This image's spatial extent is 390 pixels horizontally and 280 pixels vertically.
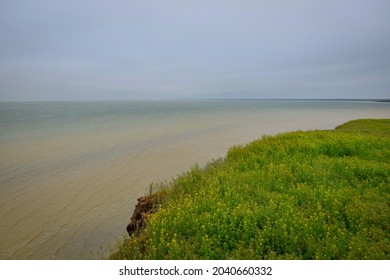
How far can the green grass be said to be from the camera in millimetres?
5453

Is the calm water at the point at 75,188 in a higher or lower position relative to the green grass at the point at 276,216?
lower

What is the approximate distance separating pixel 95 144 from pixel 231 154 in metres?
17.2

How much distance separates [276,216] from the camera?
21.6ft

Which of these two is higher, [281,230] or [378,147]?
[378,147]

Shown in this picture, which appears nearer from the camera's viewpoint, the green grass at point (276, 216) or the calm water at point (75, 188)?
the green grass at point (276, 216)

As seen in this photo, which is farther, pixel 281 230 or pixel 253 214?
pixel 253 214

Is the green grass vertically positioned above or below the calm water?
above

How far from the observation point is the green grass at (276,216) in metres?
5.45

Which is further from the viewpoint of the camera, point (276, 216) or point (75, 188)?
point (75, 188)

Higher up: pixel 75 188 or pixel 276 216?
pixel 276 216

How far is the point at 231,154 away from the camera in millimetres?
13641

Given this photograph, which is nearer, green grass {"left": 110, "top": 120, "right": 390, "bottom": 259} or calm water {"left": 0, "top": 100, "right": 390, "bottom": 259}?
green grass {"left": 110, "top": 120, "right": 390, "bottom": 259}
